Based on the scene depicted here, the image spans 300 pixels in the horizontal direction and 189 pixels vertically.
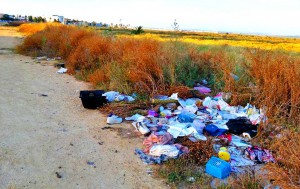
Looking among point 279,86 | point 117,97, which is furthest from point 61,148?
point 279,86

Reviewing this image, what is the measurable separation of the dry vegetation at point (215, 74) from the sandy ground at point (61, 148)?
126 centimetres

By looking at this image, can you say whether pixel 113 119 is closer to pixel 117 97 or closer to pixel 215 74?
pixel 117 97

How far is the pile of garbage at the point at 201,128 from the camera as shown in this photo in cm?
363

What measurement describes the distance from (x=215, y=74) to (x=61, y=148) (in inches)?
163

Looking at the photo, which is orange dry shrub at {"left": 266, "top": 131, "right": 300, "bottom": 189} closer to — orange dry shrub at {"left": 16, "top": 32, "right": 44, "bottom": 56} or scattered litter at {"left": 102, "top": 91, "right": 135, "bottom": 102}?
scattered litter at {"left": 102, "top": 91, "right": 135, "bottom": 102}

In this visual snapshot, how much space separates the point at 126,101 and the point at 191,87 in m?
1.64

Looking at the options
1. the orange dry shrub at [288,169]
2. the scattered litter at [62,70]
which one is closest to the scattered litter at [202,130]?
the orange dry shrub at [288,169]

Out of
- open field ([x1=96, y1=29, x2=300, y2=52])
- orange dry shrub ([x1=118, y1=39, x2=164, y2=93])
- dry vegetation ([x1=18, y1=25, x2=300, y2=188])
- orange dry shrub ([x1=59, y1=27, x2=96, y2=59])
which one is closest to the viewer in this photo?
dry vegetation ([x1=18, y1=25, x2=300, y2=188])

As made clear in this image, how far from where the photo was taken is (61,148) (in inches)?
151

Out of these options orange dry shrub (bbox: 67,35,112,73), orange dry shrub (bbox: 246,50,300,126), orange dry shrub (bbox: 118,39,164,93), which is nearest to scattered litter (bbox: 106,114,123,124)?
orange dry shrub (bbox: 118,39,164,93)

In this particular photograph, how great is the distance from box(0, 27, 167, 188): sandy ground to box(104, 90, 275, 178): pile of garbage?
26cm

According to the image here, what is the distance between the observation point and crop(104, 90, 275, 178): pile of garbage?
143 inches

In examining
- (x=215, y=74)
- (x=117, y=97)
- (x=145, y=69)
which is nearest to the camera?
(x=117, y=97)

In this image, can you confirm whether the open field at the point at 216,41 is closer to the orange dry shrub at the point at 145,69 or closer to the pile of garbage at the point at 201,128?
the orange dry shrub at the point at 145,69
